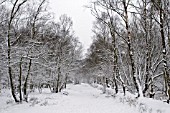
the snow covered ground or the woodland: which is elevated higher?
the woodland

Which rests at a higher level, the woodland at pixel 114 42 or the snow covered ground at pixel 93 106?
the woodland at pixel 114 42

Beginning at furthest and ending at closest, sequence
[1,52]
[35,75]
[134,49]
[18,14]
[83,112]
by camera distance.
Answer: [35,75]
[134,49]
[18,14]
[1,52]
[83,112]

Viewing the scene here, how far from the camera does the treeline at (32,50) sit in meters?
13.2

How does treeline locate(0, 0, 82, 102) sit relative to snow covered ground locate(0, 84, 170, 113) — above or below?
above

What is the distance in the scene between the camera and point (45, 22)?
19.3m

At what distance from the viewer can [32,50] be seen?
1641cm

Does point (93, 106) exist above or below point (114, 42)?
below

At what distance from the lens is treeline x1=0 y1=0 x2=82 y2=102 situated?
1317cm

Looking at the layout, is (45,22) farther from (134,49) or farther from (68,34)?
(68,34)

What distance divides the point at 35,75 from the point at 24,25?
11.7 metres

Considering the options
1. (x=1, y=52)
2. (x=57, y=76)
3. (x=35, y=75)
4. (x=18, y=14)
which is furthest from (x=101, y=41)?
(x=1, y=52)

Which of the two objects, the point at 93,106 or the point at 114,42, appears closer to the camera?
the point at 93,106

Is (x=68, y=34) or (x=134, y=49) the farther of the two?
(x=68, y=34)

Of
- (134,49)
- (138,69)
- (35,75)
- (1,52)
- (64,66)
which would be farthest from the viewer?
(64,66)
